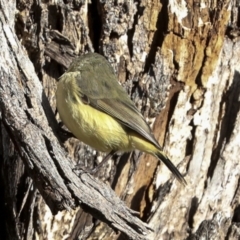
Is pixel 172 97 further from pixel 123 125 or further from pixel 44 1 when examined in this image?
pixel 44 1

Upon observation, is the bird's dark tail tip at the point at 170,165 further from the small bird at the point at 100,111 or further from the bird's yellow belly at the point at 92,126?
the bird's yellow belly at the point at 92,126

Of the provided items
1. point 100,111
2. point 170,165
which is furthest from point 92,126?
point 170,165

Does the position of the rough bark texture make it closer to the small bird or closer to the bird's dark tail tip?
the small bird

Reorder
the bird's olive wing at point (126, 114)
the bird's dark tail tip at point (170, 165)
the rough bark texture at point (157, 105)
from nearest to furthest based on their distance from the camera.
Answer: the bird's olive wing at point (126, 114) → the bird's dark tail tip at point (170, 165) → the rough bark texture at point (157, 105)

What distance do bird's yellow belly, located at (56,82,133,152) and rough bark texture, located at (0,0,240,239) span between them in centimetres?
13

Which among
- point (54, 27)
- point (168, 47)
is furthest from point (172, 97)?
point (54, 27)

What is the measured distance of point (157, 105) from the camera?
514 centimetres

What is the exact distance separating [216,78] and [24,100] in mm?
1869

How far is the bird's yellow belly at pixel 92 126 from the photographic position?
459cm

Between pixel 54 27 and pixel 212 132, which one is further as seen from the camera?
pixel 212 132

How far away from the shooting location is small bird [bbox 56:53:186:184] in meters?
4.62

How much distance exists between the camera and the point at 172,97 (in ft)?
17.3

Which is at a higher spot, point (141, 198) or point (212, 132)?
point (212, 132)

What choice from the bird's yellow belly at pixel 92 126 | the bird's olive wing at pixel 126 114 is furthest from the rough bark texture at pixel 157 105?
the bird's olive wing at pixel 126 114
